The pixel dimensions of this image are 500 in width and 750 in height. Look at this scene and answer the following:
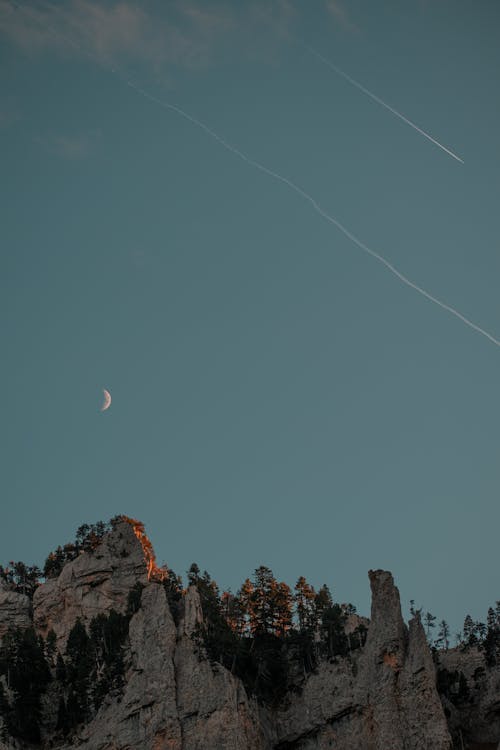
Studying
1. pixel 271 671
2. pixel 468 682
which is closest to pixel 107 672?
pixel 271 671

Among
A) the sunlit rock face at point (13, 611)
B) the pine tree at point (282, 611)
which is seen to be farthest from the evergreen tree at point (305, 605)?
the sunlit rock face at point (13, 611)

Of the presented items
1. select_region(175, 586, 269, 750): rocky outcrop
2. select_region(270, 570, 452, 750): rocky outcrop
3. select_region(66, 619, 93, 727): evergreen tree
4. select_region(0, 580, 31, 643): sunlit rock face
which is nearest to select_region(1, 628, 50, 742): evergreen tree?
select_region(66, 619, 93, 727): evergreen tree

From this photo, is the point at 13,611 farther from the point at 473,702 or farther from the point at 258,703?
the point at 473,702

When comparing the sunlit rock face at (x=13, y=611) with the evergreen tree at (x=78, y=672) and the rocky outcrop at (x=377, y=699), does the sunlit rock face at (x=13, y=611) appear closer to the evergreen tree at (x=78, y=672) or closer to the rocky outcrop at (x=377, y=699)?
the evergreen tree at (x=78, y=672)

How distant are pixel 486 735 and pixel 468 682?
8863 mm

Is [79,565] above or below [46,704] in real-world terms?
above

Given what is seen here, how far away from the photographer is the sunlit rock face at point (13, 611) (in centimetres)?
14900

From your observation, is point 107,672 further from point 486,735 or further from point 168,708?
point 486,735

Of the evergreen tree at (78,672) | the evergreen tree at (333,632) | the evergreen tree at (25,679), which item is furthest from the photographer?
the evergreen tree at (333,632)

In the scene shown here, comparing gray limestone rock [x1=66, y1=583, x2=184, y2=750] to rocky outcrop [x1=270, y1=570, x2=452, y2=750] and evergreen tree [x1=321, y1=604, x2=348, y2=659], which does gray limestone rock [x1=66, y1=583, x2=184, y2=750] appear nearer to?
rocky outcrop [x1=270, y1=570, x2=452, y2=750]

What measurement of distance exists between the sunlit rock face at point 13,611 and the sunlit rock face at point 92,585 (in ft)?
5.12

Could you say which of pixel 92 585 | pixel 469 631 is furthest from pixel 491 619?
pixel 92 585

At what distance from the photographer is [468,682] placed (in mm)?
131875

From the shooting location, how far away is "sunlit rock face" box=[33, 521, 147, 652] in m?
147
